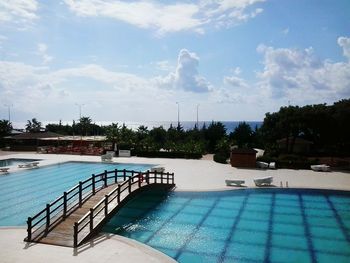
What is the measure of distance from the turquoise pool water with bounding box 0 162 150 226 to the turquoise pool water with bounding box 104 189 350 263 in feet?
16.8

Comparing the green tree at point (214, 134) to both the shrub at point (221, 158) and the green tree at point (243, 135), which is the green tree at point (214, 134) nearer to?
the green tree at point (243, 135)

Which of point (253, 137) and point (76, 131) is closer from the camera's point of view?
point (253, 137)

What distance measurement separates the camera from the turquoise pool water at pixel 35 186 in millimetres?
18533

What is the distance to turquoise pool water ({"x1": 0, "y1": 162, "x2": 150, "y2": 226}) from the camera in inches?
730

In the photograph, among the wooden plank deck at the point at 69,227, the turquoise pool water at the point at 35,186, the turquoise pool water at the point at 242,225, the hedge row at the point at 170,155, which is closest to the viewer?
the wooden plank deck at the point at 69,227

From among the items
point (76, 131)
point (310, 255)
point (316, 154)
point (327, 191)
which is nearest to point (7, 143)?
point (76, 131)

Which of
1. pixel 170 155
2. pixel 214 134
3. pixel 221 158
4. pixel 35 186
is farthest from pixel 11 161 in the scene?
pixel 214 134

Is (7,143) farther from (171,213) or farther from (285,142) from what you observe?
(171,213)

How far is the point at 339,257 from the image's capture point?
13281 mm

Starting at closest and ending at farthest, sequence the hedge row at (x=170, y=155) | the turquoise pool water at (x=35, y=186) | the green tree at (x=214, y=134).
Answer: the turquoise pool water at (x=35, y=186)
the hedge row at (x=170, y=155)
the green tree at (x=214, y=134)

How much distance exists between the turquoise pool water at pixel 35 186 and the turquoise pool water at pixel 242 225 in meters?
5.12

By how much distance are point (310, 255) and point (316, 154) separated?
36025mm

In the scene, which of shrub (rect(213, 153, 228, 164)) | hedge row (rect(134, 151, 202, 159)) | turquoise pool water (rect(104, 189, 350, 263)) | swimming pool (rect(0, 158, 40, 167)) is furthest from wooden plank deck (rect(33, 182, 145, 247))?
swimming pool (rect(0, 158, 40, 167))

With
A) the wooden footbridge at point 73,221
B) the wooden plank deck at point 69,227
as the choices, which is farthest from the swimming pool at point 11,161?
the wooden plank deck at point 69,227
